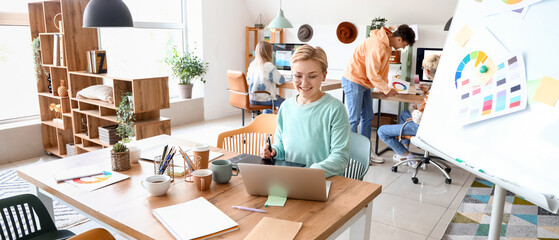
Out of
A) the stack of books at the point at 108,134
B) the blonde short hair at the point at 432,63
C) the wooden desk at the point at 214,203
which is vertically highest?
the blonde short hair at the point at 432,63

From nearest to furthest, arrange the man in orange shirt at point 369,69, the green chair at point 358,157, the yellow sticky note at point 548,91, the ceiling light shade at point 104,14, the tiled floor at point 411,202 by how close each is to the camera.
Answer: the yellow sticky note at point 548,91, the green chair at point 358,157, the ceiling light shade at point 104,14, the tiled floor at point 411,202, the man in orange shirt at point 369,69

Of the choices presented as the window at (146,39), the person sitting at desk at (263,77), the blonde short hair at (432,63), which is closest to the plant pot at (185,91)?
the window at (146,39)

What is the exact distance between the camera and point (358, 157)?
77.2 inches

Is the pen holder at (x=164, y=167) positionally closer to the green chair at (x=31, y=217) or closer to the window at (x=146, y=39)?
the green chair at (x=31, y=217)

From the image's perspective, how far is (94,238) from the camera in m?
1.28

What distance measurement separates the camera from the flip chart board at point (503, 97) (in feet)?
3.63

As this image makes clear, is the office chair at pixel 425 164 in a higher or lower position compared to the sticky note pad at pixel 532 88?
lower

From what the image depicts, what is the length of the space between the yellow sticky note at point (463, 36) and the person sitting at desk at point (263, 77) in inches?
119

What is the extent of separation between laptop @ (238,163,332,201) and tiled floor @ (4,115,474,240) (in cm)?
126

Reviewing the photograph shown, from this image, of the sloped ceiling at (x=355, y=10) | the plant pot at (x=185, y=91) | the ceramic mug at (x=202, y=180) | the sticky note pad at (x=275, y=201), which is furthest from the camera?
the plant pot at (x=185, y=91)

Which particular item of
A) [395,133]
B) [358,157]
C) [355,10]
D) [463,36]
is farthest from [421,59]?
[463,36]

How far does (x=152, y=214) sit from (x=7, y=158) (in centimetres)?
352

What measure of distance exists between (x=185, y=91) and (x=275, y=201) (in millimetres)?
4624

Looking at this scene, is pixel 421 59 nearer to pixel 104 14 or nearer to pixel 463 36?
pixel 463 36
